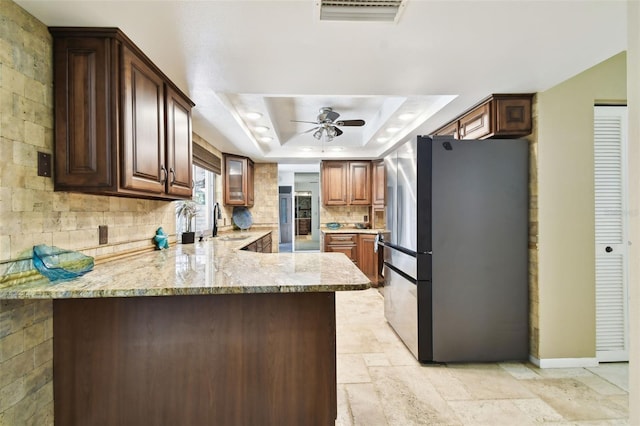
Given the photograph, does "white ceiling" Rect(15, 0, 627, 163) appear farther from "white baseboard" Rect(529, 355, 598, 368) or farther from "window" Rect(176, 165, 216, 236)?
"white baseboard" Rect(529, 355, 598, 368)

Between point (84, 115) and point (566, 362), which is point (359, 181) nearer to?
point (566, 362)

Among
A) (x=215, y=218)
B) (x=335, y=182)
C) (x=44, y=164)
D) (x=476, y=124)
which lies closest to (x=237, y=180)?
(x=215, y=218)

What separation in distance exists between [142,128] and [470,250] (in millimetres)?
2533

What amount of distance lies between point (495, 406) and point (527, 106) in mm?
2274

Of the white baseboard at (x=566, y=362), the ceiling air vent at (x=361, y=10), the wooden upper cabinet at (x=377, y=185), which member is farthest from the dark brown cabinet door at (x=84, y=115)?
the wooden upper cabinet at (x=377, y=185)

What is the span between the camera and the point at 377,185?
5.28 metres

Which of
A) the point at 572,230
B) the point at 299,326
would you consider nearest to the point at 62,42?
the point at 299,326

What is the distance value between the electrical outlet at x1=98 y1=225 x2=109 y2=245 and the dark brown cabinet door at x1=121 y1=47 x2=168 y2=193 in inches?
14.1

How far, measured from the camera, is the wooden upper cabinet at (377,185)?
5.15m

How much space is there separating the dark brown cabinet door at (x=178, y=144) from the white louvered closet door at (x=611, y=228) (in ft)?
11.2

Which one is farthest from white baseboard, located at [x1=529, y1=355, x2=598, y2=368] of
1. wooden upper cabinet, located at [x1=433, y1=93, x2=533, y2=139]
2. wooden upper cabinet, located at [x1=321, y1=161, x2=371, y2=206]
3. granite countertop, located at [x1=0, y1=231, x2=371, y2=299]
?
wooden upper cabinet, located at [x1=321, y1=161, x2=371, y2=206]

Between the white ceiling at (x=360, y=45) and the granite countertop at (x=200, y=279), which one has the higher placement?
the white ceiling at (x=360, y=45)

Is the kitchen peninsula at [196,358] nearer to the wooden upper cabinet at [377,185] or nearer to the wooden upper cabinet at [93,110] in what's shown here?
the wooden upper cabinet at [93,110]

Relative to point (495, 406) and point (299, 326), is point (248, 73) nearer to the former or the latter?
point (299, 326)
